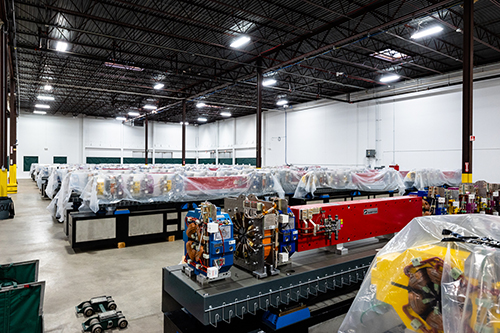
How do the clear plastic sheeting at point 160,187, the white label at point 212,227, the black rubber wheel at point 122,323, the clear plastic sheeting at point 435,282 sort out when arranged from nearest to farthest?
the clear plastic sheeting at point 435,282
the white label at point 212,227
the black rubber wheel at point 122,323
the clear plastic sheeting at point 160,187

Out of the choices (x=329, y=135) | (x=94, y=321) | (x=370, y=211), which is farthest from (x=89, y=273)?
(x=329, y=135)

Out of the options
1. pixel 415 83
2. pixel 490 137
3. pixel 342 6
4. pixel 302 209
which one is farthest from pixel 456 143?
pixel 302 209

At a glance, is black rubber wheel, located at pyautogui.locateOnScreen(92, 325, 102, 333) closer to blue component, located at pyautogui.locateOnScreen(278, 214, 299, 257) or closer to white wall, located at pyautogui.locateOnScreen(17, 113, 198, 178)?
blue component, located at pyautogui.locateOnScreen(278, 214, 299, 257)

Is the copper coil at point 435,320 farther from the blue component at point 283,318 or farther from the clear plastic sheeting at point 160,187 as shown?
the clear plastic sheeting at point 160,187

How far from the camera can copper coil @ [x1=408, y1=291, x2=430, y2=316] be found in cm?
140

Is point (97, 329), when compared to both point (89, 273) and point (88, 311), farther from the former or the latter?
point (89, 273)

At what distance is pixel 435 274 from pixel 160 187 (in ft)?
20.0

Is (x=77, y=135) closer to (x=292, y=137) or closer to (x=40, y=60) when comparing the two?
(x=40, y=60)


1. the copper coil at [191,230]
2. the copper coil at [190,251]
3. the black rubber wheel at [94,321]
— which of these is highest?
the copper coil at [191,230]

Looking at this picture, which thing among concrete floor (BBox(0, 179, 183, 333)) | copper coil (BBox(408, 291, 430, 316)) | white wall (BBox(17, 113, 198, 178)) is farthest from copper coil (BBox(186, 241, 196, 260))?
white wall (BBox(17, 113, 198, 178))

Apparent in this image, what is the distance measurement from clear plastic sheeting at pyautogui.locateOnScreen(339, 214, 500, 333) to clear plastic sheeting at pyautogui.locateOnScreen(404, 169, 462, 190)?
9927 mm

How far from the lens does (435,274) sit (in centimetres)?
139

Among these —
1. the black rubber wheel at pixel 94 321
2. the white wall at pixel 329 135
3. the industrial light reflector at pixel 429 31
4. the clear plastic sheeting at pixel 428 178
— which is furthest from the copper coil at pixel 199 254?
the white wall at pixel 329 135

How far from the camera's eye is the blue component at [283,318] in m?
2.54
